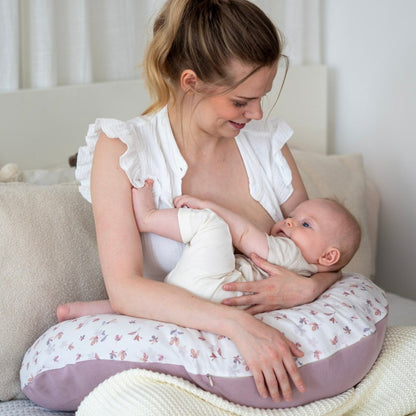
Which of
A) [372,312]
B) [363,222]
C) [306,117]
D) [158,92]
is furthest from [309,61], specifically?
[372,312]

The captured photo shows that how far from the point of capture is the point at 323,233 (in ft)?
5.04

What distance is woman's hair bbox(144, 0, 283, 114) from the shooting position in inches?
55.2

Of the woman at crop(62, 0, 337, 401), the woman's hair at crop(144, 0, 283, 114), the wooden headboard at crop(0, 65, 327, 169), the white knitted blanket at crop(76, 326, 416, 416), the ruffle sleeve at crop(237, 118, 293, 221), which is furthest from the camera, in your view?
the wooden headboard at crop(0, 65, 327, 169)

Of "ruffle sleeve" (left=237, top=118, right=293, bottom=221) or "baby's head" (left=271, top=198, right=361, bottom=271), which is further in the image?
"ruffle sleeve" (left=237, top=118, right=293, bottom=221)

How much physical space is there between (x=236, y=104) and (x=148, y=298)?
0.45m

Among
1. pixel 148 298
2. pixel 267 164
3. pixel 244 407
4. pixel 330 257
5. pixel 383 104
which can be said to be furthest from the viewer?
pixel 383 104

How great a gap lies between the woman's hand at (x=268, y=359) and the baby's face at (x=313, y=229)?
0.31 m

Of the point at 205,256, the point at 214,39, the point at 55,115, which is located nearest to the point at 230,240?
the point at 205,256

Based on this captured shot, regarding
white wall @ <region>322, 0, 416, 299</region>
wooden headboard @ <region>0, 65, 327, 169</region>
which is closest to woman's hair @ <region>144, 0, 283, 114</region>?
wooden headboard @ <region>0, 65, 327, 169</region>

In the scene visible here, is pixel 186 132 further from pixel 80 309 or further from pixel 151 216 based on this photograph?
pixel 80 309

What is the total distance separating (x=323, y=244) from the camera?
1.53 meters

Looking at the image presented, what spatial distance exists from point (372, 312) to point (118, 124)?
2.24 ft

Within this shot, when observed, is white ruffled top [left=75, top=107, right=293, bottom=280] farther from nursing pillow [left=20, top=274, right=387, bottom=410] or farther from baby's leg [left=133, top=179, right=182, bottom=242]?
nursing pillow [left=20, top=274, right=387, bottom=410]

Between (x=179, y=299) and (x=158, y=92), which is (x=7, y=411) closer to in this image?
(x=179, y=299)
